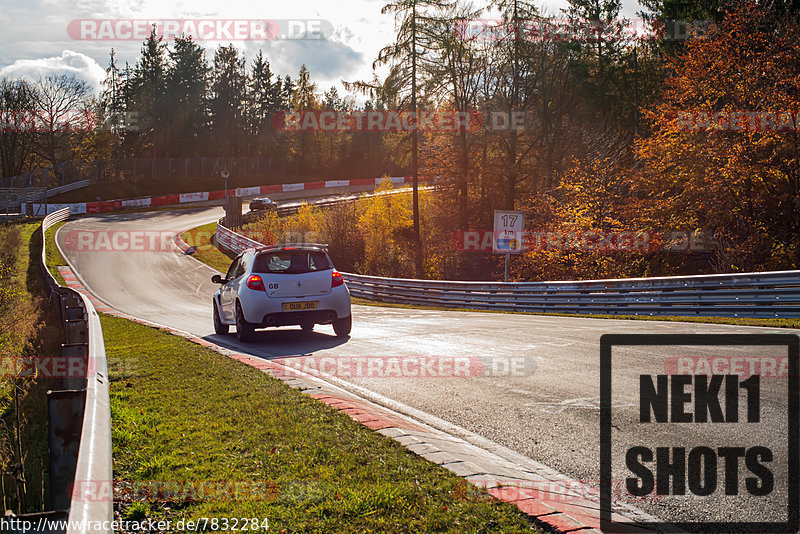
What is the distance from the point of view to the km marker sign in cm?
405

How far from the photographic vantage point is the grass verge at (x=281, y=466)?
385 cm

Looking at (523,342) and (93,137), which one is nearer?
(523,342)

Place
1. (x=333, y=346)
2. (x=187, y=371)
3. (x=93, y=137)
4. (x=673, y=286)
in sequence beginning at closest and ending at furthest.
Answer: (x=187, y=371), (x=333, y=346), (x=673, y=286), (x=93, y=137)

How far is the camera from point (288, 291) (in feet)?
40.9

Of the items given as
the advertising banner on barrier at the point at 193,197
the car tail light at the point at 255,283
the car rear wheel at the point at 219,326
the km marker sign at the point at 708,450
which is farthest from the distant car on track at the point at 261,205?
the km marker sign at the point at 708,450

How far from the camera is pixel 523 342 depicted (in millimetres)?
10945

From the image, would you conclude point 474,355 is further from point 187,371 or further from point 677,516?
point 677,516

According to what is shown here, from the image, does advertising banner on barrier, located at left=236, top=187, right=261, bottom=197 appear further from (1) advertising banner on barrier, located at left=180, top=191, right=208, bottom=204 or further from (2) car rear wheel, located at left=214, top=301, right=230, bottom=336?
(2) car rear wheel, located at left=214, top=301, right=230, bottom=336

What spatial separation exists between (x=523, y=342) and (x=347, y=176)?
94.5 m

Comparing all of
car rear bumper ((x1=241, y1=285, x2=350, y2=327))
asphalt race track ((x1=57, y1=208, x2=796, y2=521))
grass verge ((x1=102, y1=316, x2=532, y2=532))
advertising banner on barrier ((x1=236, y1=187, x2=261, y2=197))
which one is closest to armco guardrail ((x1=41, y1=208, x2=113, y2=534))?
grass verge ((x1=102, y1=316, x2=532, y2=532))

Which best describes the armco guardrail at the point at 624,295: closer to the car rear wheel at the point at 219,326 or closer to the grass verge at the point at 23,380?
the car rear wheel at the point at 219,326

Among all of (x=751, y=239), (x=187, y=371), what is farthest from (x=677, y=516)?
(x=751, y=239)

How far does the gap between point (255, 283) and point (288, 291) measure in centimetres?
62

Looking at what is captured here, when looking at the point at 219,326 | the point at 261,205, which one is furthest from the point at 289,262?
the point at 261,205
